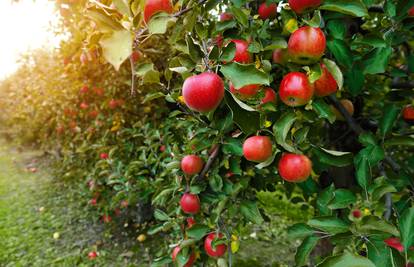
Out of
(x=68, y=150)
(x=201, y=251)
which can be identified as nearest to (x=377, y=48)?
(x=201, y=251)

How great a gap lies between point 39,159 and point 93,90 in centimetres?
551

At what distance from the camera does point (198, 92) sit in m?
0.65

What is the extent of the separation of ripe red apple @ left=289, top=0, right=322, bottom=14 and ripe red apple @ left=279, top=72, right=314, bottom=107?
0.49 ft

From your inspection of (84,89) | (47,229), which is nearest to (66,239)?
(47,229)

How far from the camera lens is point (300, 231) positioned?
1.00 m

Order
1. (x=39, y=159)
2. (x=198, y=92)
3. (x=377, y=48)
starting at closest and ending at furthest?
(x=198, y=92) → (x=377, y=48) → (x=39, y=159)

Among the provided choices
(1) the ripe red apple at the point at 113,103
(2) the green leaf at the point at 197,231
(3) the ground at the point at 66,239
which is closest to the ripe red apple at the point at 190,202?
(2) the green leaf at the point at 197,231

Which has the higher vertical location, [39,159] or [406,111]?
[406,111]

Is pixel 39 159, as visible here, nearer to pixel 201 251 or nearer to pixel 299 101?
pixel 201 251

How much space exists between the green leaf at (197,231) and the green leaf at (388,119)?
2.29 ft

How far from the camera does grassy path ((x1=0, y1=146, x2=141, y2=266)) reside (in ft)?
10.1

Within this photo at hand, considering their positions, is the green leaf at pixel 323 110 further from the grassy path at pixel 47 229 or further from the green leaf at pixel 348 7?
the grassy path at pixel 47 229

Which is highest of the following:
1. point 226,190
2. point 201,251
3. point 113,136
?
point 226,190

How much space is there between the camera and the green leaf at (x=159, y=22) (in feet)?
2.08
